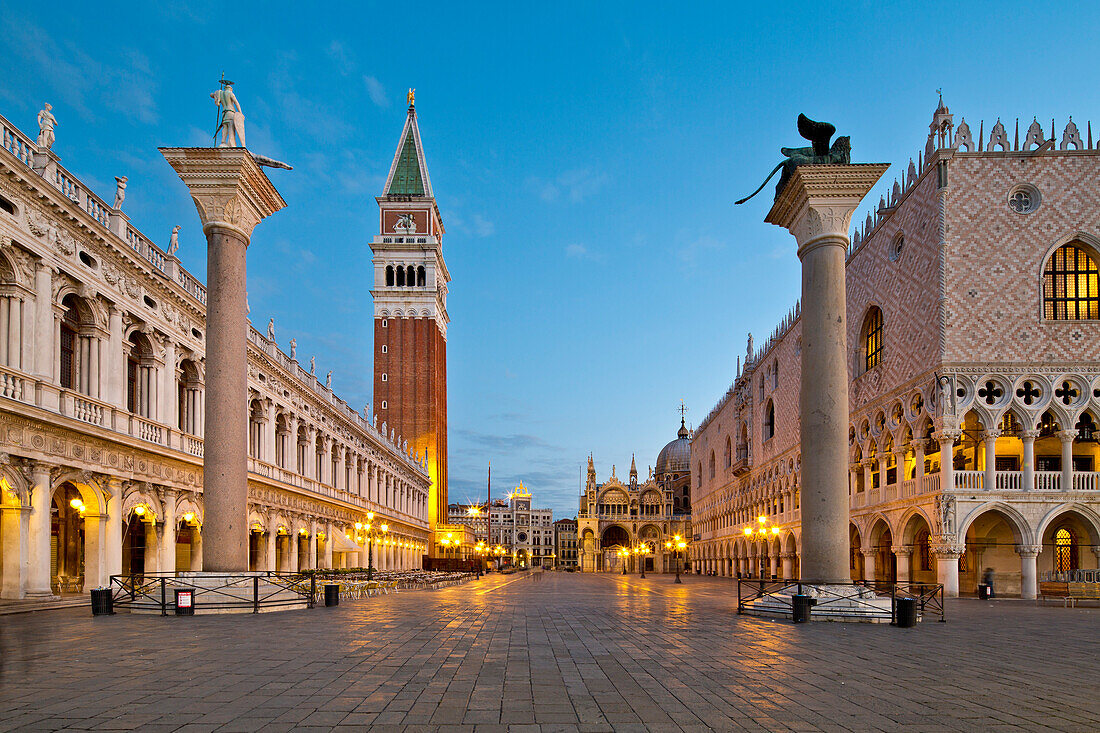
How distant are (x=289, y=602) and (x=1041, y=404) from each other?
96.8ft

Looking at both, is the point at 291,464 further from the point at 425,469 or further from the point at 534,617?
the point at 425,469

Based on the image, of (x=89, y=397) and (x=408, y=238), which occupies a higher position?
(x=408, y=238)

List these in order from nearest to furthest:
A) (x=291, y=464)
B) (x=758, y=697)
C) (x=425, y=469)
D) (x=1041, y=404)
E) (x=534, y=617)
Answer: (x=758, y=697), (x=534, y=617), (x=1041, y=404), (x=291, y=464), (x=425, y=469)

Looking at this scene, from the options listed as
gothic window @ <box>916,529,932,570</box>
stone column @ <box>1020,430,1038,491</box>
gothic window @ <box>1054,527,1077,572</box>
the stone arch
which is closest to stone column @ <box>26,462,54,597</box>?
the stone arch

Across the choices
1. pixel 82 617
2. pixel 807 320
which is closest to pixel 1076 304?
pixel 807 320

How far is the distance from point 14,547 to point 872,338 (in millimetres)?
37673

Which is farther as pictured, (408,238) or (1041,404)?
(408,238)

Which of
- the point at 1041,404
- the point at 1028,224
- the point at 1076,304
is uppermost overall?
the point at 1028,224

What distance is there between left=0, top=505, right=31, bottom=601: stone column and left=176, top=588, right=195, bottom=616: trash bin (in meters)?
5.95

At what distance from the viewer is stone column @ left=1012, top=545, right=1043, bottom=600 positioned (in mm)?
32188

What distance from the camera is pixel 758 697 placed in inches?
348

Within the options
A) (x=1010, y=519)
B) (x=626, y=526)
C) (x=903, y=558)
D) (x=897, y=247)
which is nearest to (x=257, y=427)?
(x=903, y=558)

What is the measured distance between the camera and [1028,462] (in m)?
32.8

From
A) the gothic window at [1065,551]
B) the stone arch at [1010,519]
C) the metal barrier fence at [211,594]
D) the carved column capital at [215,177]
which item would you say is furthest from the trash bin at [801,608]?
the gothic window at [1065,551]
